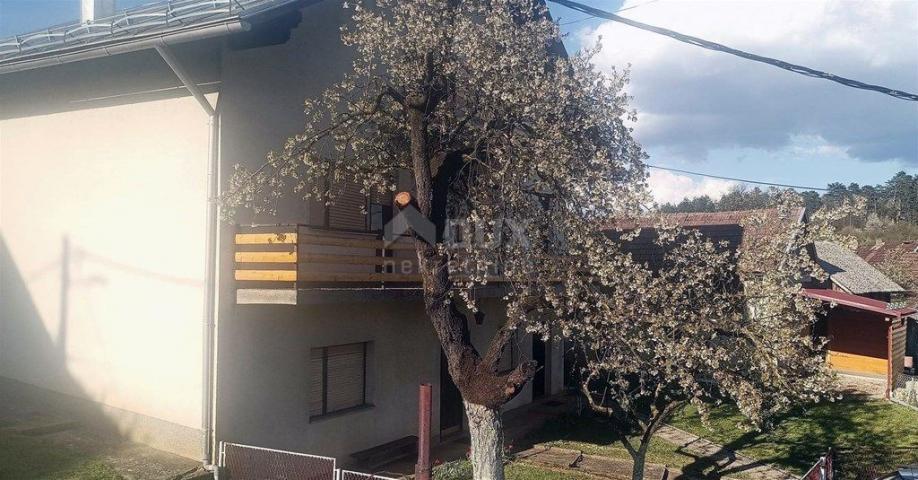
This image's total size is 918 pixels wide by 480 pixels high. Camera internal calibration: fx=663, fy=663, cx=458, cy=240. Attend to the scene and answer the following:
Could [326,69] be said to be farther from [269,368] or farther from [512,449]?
[512,449]

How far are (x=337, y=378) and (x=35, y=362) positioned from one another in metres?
4.59

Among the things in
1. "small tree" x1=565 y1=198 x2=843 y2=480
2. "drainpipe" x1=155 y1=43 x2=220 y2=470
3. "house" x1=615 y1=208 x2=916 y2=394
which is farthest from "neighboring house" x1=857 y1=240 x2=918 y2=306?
"drainpipe" x1=155 y1=43 x2=220 y2=470

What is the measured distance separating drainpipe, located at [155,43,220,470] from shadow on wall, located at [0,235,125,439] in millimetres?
1678

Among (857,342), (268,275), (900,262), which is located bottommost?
(857,342)

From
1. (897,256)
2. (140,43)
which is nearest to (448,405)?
(140,43)

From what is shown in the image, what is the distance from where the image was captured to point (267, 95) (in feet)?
29.9

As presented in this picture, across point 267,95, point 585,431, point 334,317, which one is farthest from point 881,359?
point 267,95

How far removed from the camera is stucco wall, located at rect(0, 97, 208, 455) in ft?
28.2

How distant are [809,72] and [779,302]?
272 cm

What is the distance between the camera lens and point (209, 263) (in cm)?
833

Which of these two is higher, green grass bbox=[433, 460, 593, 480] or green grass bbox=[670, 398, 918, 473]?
green grass bbox=[433, 460, 593, 480]

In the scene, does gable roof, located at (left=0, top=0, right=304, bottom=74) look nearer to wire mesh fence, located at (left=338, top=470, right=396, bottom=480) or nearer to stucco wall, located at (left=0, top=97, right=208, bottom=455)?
stucco wall, located at (left=0, top=97, right=208, bottom=455)

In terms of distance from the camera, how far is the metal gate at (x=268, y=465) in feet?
25.7

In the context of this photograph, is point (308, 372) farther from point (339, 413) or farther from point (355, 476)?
point (355, 476)
